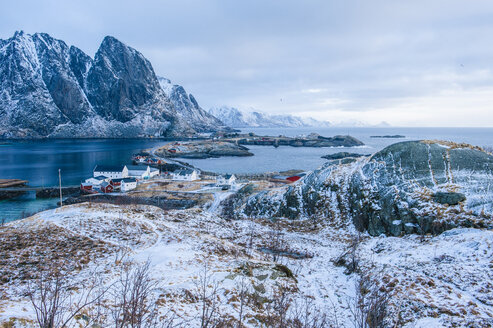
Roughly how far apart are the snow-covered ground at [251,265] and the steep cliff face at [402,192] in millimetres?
2305

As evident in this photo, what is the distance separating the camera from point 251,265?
11.2 m

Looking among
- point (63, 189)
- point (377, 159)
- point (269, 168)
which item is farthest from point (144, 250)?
point (269, 168)

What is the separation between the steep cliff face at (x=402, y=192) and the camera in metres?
18.2

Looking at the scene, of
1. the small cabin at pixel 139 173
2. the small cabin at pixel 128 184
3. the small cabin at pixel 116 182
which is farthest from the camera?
the small cabin at pixel 139 173

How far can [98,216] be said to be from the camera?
17047mm

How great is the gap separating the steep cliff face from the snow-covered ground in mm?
2305

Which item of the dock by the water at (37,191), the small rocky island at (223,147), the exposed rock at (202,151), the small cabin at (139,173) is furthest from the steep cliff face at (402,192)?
the small rocky island at (223,147)

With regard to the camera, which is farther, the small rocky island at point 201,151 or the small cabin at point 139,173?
the small rocky island at point 201,151

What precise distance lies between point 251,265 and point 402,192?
51.6ft

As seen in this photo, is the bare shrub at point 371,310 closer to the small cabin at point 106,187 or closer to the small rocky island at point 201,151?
the small cabin at point 106,187

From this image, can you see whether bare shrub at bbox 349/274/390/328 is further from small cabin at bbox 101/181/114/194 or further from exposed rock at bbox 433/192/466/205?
small cabin at bbox 101/181/114/194

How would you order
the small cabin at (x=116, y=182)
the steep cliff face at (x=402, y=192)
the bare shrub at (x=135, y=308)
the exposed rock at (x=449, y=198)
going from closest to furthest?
the bare shrub at (x=135, y=308), the steep cliff face at (x=402, y=192), the exposed rock at (x=449, y=198), the small cabin at (x=116, y=182)

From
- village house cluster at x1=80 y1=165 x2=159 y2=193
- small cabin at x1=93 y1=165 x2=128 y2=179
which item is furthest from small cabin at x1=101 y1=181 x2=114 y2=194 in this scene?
small cabin at x1=93 y1=165 x2=128 y2=179

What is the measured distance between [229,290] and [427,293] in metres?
6.93
